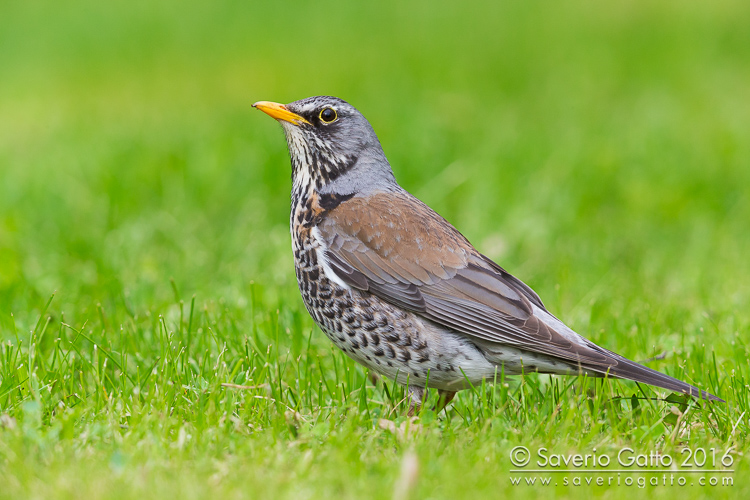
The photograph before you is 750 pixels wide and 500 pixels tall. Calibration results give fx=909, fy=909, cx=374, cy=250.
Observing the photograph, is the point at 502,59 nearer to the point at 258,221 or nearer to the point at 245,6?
the point at 245,6

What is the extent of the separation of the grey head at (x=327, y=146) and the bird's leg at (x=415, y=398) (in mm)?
1126

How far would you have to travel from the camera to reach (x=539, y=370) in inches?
173

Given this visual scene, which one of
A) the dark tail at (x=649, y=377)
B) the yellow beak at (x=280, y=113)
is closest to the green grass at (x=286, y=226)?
the dark tail at (x=649, y=377)

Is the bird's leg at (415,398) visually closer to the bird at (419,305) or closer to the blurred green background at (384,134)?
the bird at (419,305)

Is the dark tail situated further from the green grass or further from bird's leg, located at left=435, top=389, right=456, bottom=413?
bird's leg, located at left=435, top=389, right=456, bottom=413

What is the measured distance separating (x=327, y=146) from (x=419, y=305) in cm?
114

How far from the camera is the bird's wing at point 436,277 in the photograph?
424 centimetres

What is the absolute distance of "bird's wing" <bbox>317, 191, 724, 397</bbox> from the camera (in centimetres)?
424

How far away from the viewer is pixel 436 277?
4.49m

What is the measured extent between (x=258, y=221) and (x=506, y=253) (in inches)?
79.5

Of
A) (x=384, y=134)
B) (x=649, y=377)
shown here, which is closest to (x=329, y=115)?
(x=649, y=377)

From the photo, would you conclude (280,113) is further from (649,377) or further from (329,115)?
(649,377)

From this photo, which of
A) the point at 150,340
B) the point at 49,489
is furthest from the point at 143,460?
the point at 150,340

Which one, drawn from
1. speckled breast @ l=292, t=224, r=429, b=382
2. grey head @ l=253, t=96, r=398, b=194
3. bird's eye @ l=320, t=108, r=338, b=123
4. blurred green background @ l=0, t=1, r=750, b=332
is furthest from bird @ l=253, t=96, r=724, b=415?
blurred green background @ l=0, t=1, r=750, b=332
